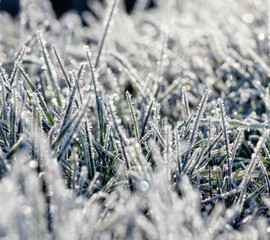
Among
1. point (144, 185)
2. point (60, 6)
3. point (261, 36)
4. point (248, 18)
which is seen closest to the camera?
point (144, 185)

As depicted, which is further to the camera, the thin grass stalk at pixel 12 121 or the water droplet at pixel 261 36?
the water droplet at pixel 261 36

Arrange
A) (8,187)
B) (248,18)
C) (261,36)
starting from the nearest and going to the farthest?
(8,187) < (261,36) < (248,18)

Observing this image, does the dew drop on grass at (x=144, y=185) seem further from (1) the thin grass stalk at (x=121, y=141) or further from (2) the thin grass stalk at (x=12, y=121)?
(2) the thin grass stalk at (x=12, y=121)

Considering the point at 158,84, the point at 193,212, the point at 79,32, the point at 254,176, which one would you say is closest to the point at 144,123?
the point at 158,84

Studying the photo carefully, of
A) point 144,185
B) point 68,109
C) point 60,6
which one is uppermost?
point 68,109

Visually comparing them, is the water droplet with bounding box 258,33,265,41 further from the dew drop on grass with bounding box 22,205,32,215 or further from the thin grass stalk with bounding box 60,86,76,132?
the dew drop on grass with bounding box 22,205,32,215

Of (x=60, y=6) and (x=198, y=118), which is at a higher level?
(x=198, y=118)

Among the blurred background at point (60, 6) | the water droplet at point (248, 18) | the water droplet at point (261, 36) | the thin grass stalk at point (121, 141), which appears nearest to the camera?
the thin grass stalk at point (121, 141)

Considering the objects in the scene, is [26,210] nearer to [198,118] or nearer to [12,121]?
[12,121]

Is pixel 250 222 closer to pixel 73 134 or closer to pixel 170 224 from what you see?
Answer: pixel 170 224

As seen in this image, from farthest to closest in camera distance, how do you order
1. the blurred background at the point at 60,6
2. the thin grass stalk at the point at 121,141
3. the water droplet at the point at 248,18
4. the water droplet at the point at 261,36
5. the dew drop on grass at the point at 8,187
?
the blurred background at the point at 60,6, the water droplet at the point at 248,18, the water droplet at the point at 261,36, the thin grass stalk at the point at 121,141, the dew drop on grass at the point at 8,187

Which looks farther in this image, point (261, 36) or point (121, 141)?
point (261, 36)

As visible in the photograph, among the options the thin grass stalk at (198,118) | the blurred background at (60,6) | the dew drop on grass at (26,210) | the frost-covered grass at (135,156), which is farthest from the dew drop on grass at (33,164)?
the blurred background at (60,6)

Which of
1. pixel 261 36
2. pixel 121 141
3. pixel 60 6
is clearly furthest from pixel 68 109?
pixel 60 6
